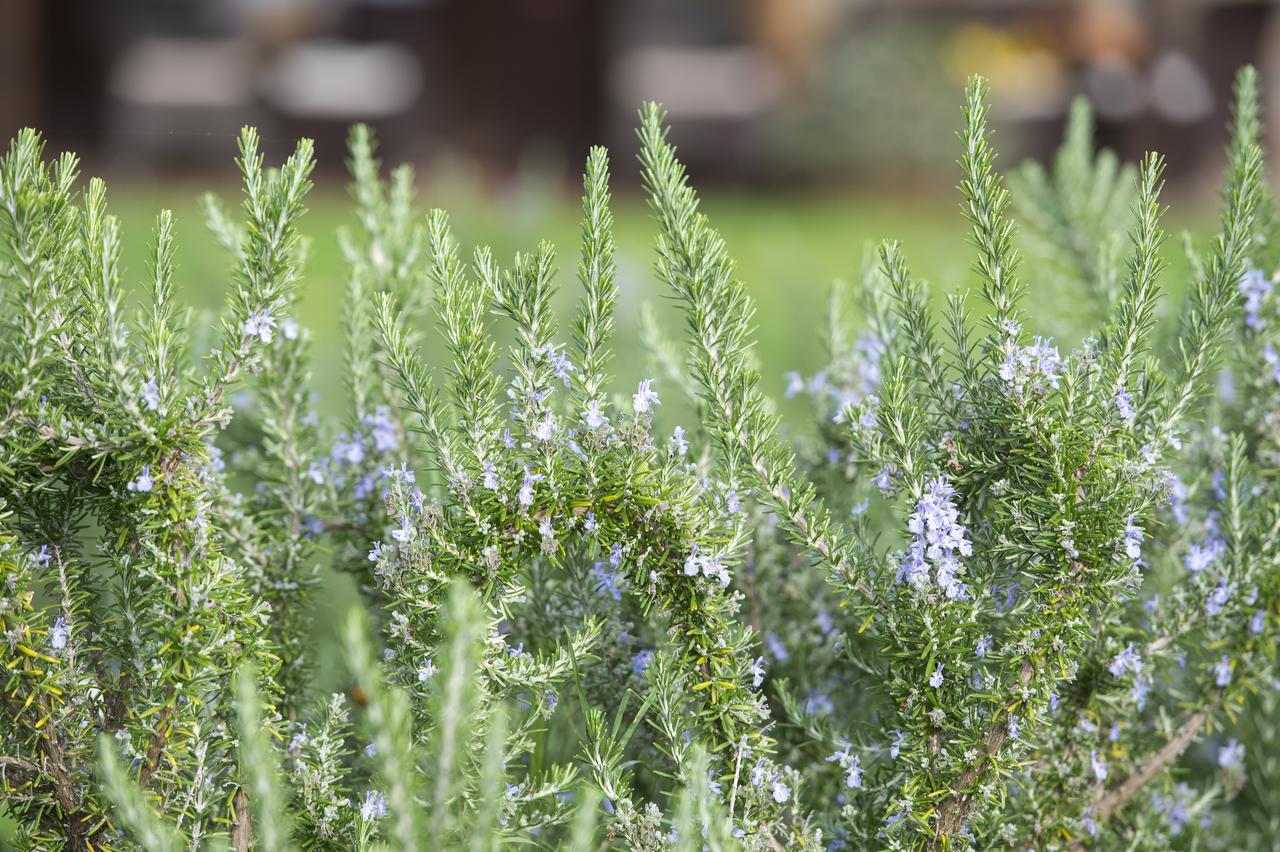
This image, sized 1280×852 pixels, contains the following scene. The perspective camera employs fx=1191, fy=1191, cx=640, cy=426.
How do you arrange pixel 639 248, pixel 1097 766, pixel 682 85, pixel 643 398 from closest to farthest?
1. pixel 643 398
2. pixel 1097 766
3. pixel 639 248
4. pixel 682 85

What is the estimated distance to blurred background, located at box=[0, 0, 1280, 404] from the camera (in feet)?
32.7

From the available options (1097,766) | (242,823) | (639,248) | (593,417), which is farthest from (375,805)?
(639,248)

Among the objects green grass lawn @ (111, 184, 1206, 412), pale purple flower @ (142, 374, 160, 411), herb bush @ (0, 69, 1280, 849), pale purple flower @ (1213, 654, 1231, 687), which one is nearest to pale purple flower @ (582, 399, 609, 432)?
herb bush @ (0, 69, 1280, 849)

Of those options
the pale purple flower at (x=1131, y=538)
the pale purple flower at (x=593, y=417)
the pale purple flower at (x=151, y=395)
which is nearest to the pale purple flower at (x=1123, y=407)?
the pale purple flower at (x=1131, y=538)

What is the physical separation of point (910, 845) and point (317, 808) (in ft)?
2.33

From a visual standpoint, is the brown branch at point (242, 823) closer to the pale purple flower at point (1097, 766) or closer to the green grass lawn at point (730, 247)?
the green grass lawn at point (730, 247)

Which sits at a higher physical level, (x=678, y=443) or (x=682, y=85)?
(x=682, y=85)

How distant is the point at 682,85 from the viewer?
36.9ft

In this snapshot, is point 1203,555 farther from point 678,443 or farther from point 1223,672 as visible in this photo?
point 678,443

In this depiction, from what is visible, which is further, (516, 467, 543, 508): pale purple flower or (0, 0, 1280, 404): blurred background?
(0, 0, 1280, 404): blurred background

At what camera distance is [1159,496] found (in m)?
1.46

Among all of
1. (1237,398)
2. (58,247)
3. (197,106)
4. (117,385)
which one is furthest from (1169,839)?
(197,106)

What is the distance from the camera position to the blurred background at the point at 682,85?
996cm

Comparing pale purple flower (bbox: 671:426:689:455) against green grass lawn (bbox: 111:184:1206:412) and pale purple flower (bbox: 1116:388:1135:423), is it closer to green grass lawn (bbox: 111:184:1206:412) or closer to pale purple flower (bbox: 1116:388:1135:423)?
green grass lawn (bbox: 111:184:1206:412)
